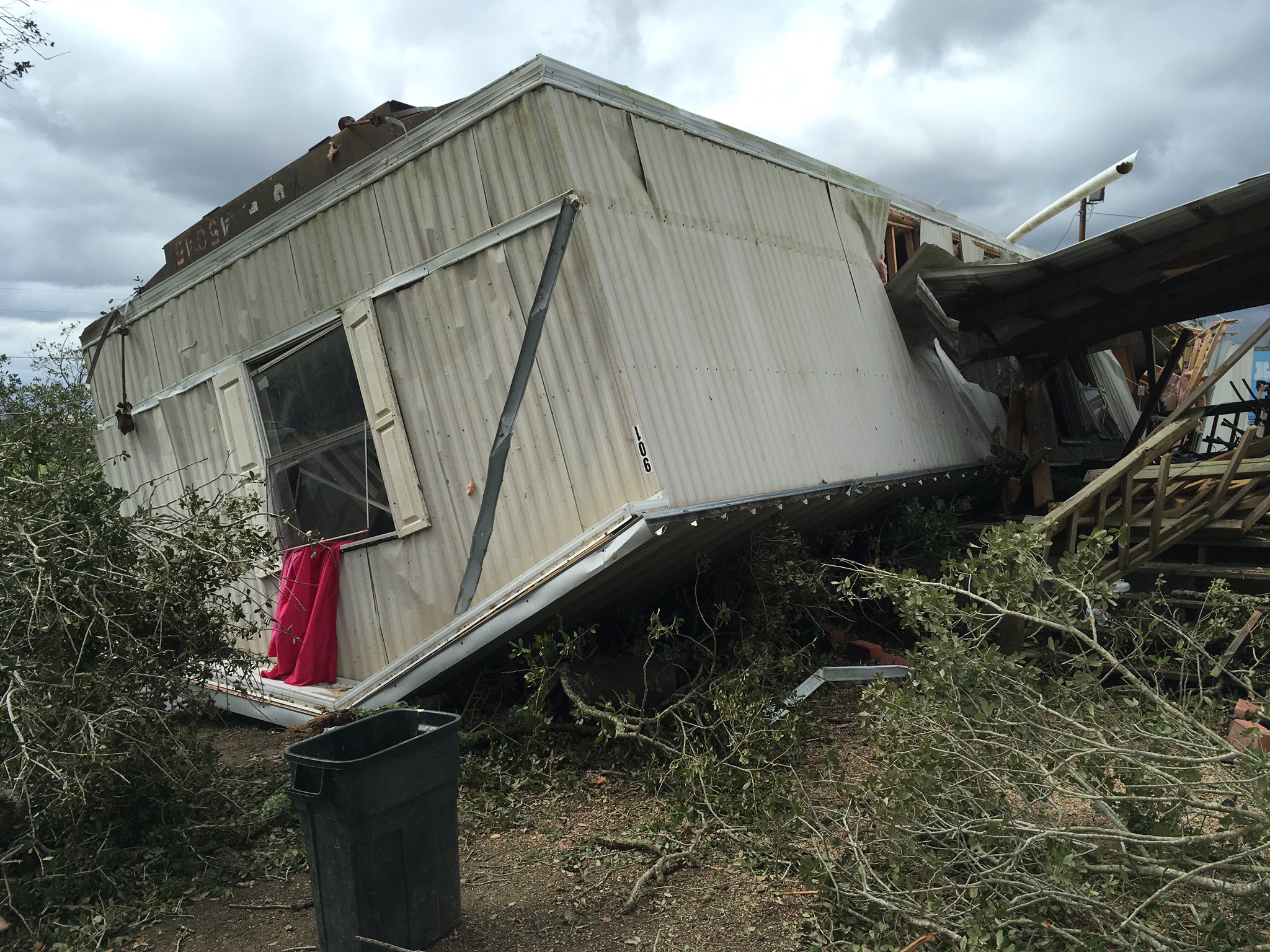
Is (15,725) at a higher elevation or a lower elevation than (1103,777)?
higher

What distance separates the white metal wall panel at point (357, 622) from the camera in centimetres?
646

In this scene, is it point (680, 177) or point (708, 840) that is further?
point (680, 177)

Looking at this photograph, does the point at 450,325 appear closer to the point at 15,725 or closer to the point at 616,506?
the point at 616,506

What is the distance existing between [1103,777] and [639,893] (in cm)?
194

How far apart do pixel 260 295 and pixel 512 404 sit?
279cm

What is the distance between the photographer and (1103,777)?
11.7 feet

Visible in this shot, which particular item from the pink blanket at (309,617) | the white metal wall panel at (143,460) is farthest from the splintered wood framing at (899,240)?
the white metal wall panel at (143,460)

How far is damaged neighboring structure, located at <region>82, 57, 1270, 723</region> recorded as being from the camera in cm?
516

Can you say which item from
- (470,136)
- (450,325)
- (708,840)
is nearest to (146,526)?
(450,325)

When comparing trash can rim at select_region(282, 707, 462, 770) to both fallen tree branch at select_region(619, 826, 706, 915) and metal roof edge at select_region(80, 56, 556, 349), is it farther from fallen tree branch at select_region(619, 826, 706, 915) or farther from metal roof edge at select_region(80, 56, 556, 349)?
metal roof edge at select_region(80, 56, 556, 349)

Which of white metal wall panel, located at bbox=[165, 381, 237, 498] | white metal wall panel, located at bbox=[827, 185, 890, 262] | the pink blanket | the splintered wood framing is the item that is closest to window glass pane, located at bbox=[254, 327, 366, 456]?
white metal wall panel, located at bbox=[165, 381, 237, 498]

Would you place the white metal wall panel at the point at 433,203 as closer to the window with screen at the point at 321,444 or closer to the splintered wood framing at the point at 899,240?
the window with screen at the point at 321,444

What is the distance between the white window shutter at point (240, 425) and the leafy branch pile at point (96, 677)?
6.62 ft

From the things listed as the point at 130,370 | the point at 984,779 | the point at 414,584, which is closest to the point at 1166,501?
the point at 984,779
